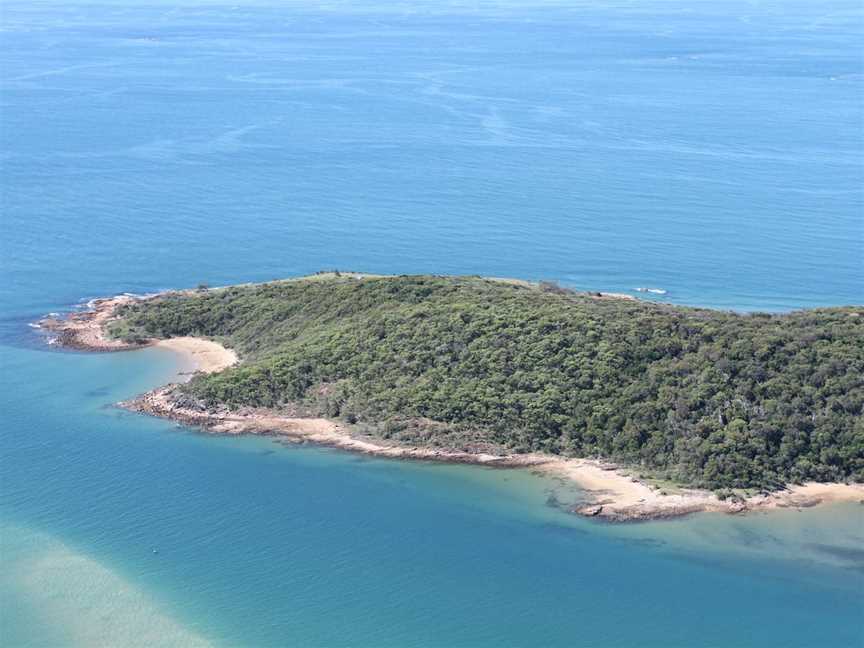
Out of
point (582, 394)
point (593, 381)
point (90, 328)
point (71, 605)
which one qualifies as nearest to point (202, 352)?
point (90, 328)

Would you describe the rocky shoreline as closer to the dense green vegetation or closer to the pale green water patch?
the dense green vegetation

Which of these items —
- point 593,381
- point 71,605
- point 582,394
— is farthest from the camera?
point 593,381

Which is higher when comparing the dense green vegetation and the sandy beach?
the dense green vegetation

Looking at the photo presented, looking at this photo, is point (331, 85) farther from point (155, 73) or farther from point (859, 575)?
point (859, 575)

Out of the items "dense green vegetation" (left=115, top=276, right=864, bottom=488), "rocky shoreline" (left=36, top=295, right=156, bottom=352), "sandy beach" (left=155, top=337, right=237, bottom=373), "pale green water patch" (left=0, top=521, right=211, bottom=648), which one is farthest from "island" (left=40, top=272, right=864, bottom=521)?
"pale green water patch" (left=0, top=521, right=211, bottom=648)

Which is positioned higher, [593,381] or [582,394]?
[593,381]

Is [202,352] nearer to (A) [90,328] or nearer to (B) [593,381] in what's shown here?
(A) [90,328]

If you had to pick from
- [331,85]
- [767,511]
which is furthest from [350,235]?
[331,85]
